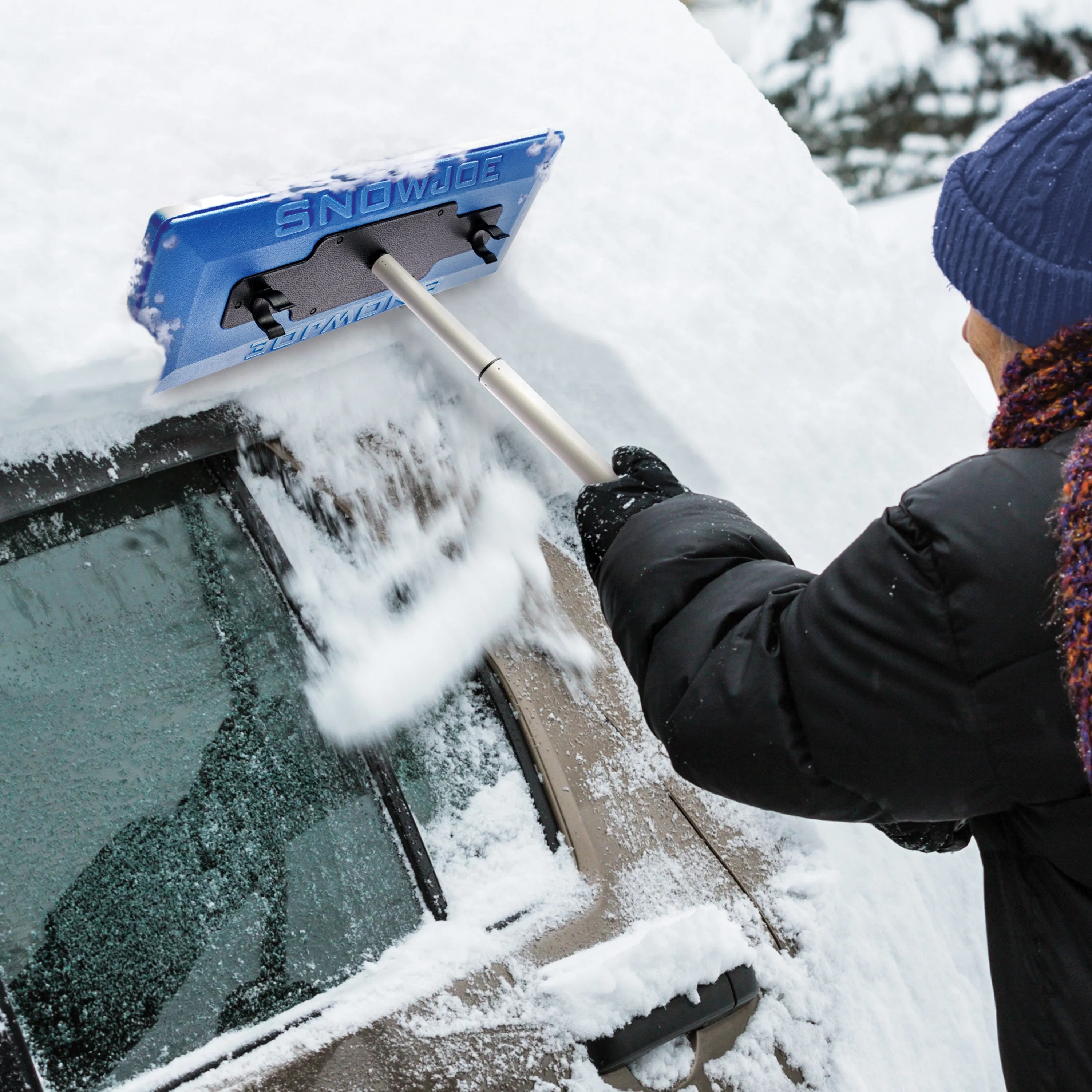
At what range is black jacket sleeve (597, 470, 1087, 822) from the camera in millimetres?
925

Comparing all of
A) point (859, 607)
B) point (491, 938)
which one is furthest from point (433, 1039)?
point (859, 607)

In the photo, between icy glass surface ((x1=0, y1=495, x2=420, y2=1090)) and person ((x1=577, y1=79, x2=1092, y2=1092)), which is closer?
person ((x1=577, y1=79, x2=1092, y2=1092))

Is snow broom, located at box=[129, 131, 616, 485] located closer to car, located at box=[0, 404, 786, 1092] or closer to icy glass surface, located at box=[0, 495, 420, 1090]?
car, located at box=[0, 404, 786, 1092]

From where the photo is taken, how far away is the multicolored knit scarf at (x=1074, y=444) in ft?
2.65

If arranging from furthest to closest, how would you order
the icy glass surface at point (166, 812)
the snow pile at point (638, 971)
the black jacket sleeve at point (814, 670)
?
the snow pile at point (638, 971) < the icy glass surface at point (166, 812) < the black jacket sleeve at point (814, 670)

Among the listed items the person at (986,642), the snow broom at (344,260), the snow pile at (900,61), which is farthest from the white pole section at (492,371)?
the snow pile at (900,61)

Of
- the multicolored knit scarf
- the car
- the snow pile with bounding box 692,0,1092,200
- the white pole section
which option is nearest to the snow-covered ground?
the car

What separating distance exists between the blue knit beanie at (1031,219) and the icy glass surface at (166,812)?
3.41 ft

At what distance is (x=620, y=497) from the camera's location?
1.45m

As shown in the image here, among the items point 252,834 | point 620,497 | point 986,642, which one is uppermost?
point 620,497

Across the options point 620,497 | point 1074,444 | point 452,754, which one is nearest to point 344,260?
point 620,497

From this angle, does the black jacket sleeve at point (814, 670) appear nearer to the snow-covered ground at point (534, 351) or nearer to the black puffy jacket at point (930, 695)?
the black puffy jacket at point (930, 695)

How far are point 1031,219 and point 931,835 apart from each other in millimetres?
884

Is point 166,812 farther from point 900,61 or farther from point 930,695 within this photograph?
point 900,61
